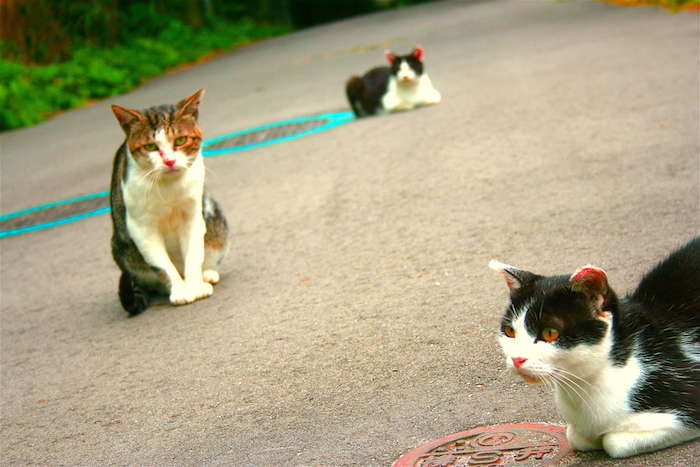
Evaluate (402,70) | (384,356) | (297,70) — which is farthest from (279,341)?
(297,70)

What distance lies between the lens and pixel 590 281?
255 cm

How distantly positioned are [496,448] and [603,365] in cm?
53

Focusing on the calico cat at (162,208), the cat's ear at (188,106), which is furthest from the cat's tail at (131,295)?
the cat's ear at (188,106)

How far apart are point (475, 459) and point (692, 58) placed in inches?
306

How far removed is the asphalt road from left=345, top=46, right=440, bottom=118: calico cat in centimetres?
30

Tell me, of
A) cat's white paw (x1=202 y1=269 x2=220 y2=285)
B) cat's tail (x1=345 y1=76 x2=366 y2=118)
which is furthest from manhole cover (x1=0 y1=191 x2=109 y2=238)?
cat's tail (x1=345 y1=76 x2=366 y2=118)

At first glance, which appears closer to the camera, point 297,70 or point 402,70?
point 402,70

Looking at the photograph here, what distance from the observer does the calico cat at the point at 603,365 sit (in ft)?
8.55

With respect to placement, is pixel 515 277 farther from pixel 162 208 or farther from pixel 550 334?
pixel 162 208

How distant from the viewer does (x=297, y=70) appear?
1616 centimetres

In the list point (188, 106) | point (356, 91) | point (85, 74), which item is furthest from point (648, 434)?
Result: point (85, 74)

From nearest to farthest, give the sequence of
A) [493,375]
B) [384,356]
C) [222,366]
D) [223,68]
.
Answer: [493,375]
[384,356]
[222,366]
[223,68]

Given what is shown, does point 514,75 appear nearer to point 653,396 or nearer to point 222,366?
point 222,366

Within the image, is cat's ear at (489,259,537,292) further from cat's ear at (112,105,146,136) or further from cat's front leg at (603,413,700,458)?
cat's ear at (112,105,146,136)
